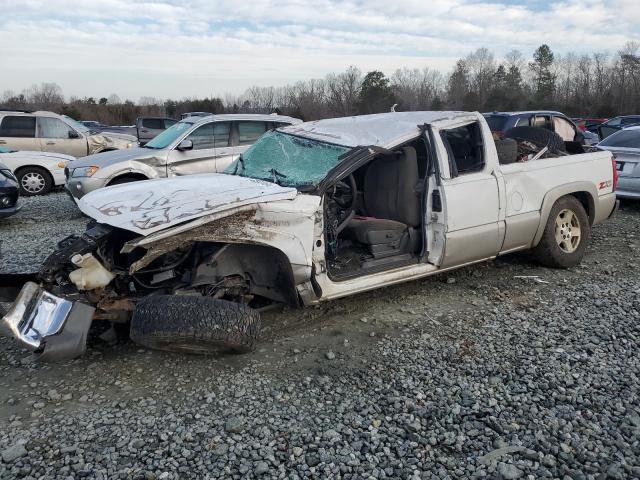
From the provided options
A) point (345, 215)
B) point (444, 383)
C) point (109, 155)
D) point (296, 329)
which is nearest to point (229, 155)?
point (109, 155)

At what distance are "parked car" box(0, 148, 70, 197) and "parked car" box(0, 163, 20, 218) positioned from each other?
308 centimetres

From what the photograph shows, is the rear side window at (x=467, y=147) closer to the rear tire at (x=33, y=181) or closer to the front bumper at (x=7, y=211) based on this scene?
the front bumper at (x=7, y=211)

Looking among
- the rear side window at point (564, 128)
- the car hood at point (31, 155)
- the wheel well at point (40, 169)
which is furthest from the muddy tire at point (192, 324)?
the rear side window at point (564, 128)

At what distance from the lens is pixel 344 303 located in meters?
4.80

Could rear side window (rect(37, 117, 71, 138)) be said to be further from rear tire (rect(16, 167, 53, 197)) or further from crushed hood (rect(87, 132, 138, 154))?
rear tire (rect(16, 167, 53, 197))

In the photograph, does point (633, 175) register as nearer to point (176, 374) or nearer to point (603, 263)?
point (603, 263)

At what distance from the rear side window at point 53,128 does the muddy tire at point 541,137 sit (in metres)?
11.3

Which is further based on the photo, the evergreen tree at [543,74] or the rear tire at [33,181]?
the evergreen tree at [543,74]

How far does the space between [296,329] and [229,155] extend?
5280 mm

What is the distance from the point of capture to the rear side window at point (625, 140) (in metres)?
9.03

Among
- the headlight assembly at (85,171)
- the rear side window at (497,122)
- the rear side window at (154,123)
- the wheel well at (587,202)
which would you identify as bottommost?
the wheel well at (587,202)

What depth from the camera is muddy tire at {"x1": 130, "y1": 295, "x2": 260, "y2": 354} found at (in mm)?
3357

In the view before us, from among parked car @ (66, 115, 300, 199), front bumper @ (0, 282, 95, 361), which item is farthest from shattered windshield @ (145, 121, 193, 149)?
front bumper @ (0, 282, 95, 361)

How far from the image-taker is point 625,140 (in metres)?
9.25
